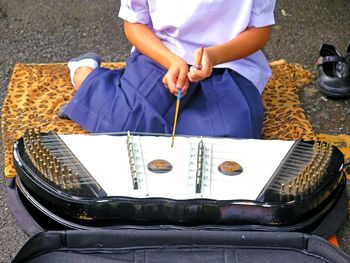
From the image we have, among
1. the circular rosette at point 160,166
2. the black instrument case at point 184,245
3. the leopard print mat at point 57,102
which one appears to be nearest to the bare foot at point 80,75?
the leopard print mat at point 57,102

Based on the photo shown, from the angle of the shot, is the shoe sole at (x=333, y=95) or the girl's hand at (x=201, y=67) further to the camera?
the shoe sole at (x=333, y=95)

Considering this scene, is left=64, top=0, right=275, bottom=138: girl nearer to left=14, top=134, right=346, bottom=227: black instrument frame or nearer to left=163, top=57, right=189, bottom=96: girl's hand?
left=163, top=57, right=189, bottom=96: girl's hand

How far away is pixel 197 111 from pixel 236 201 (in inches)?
16.4

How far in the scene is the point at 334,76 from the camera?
2.14m

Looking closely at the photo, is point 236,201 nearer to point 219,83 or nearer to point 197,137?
point 197,137

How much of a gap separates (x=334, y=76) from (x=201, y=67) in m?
0.76

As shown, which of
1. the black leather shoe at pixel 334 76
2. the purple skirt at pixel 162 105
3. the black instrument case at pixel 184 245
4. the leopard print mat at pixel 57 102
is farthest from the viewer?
the black leather shoe at pixel 334 76

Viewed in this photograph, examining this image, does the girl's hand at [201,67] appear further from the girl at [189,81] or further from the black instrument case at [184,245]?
the black instrument case at [184,245]

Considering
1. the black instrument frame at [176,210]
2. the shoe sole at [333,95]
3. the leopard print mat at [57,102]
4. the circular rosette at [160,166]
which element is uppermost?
the circular rosette at [160,166]

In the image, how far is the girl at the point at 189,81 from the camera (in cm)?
170

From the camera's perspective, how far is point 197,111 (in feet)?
5.67

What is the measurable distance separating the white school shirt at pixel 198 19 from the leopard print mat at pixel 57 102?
0.22 meters

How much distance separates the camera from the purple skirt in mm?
1696

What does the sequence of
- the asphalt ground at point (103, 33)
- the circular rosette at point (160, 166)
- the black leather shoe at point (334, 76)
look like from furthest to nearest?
1. the asphalt ground at point (103, 33)
2. the black leather shoe at point (334, 76)
3. the circular rosette at point (160, 166)
